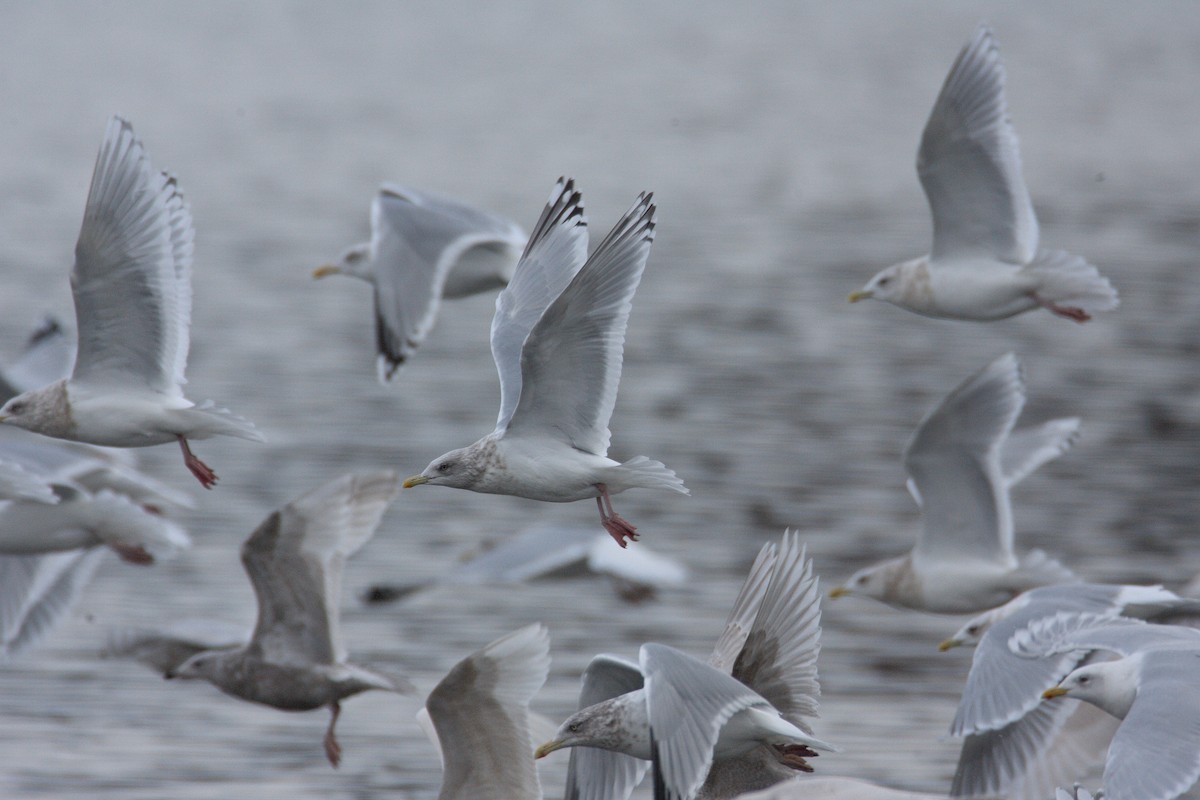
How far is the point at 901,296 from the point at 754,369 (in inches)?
293

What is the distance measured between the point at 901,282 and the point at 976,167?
2.11 ft

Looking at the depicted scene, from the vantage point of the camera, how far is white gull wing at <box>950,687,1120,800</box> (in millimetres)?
6574

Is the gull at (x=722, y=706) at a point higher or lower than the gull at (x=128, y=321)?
lower

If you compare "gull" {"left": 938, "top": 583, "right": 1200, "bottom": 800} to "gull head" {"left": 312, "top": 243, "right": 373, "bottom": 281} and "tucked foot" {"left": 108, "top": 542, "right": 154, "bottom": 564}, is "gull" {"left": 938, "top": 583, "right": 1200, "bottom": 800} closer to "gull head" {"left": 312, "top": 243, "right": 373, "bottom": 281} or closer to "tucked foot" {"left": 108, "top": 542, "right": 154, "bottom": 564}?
"tucked foot" {"left": 108, "top": 542, "right": 154, "bottom": 564}

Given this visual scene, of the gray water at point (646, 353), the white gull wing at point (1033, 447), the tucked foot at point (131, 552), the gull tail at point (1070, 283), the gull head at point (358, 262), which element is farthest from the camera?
the gull head at point (358, 262)

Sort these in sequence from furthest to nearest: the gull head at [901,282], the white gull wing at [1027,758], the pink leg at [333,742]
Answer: the gull head at [901,282] < the pink leg at [333,742] < the white gull wing at [1027,758]

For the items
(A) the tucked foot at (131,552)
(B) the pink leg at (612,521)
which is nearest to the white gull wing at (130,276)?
(B) the pink leg at (612,521)

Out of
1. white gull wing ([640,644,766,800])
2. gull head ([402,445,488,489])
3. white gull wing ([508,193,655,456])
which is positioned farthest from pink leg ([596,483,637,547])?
white gull wing ([640,644,766,800])

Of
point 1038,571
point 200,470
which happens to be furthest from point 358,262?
point 1038,571

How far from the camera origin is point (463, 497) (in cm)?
1284

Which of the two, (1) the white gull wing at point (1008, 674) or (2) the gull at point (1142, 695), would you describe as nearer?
(2) the gull at point (1142, 695)

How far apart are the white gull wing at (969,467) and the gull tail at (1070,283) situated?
0.32 metres

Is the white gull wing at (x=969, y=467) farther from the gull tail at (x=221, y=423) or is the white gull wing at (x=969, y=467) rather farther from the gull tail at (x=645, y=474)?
the gull tail at (x=221, y=423)

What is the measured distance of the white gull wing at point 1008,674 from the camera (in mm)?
6180
